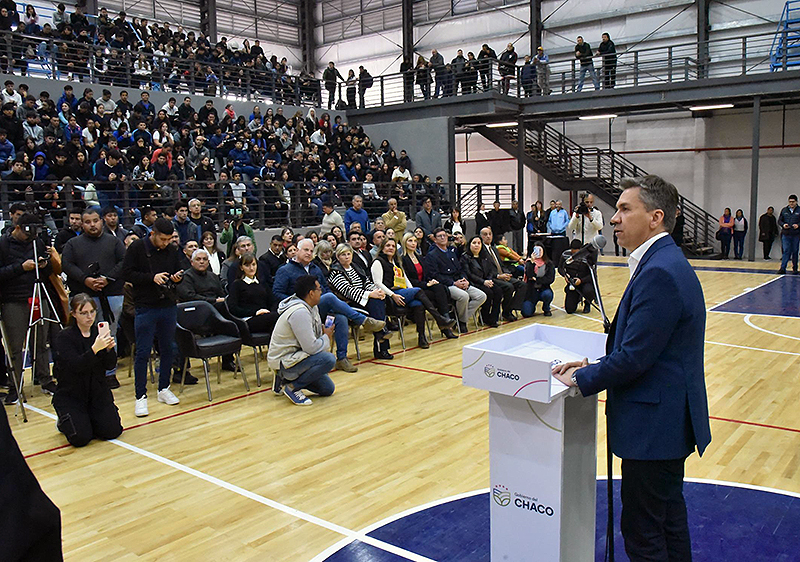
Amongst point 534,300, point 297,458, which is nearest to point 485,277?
point 534,300

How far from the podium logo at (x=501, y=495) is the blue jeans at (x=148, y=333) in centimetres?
395

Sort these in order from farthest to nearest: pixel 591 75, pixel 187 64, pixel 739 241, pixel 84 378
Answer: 1. pixel 739 241
2. pixel 591 75
3. pixel 187 64
4. pixel 84 378

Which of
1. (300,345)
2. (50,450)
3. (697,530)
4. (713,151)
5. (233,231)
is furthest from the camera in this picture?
(713,151)

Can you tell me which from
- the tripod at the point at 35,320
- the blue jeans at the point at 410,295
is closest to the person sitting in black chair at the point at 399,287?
the blue jeans at the point at 410,295

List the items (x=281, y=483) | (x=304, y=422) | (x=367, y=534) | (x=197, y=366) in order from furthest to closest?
(x=197, y=366), (x=304, y=422), (x=281, y=483), (x=367, y=534)

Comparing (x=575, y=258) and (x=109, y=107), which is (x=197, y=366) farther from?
(x=109, y=107)

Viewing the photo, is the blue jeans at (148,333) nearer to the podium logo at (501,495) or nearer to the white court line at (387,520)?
the white court line at (387,520)

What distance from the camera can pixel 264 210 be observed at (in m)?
13.5

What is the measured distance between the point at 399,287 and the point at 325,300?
1.38 m

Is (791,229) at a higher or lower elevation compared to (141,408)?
higher

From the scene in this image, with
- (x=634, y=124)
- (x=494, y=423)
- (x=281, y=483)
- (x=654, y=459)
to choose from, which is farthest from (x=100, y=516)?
(x=634, y=124)

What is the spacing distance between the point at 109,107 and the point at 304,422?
1060 centimetres

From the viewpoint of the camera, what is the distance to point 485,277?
380 inches

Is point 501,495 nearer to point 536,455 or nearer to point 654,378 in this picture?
point 536,455
